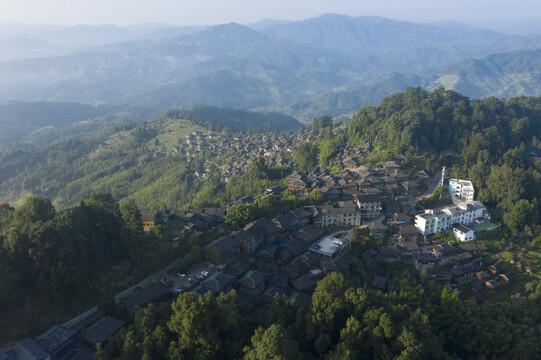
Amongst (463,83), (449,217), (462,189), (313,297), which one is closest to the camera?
(313,297)

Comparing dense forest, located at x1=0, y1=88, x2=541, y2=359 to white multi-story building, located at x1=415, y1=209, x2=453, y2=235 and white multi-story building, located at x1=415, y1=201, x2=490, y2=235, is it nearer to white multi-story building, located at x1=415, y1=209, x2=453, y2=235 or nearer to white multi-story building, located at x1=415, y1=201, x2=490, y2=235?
white multi-story building, located at x1=415, y1=201, x2=490, y2=235

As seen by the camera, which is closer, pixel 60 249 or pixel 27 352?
pixel 27 352

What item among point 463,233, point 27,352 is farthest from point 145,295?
point 463,233

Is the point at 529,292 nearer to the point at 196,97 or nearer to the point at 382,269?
the point at 382,269

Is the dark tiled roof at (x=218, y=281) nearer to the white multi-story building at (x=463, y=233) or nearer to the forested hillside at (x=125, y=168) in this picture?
the white multi-story building at (x=463, y=233)

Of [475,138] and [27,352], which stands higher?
[475,138]

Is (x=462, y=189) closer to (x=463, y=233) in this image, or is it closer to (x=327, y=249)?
(x=463, y=233)

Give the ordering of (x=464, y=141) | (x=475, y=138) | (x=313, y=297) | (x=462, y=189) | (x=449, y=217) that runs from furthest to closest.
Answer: (x=464, y=141) → (x=475, y=138) → (x=462, y=189) → (x=449, y=217) → (x=313, y=297)
